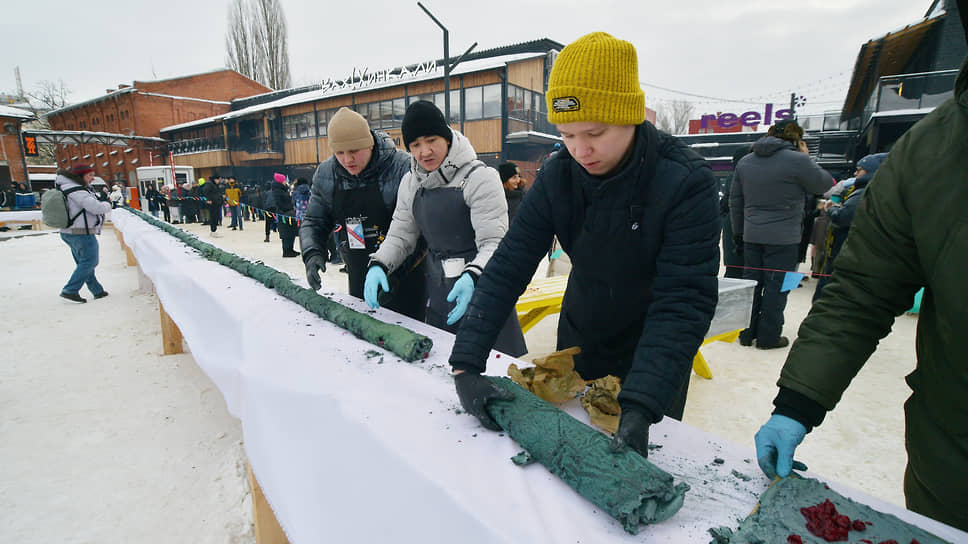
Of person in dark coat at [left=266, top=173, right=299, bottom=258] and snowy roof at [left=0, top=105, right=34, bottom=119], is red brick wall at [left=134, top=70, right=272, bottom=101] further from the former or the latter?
person in dark coat at [left=266, top=173, right=299, bottom=258]

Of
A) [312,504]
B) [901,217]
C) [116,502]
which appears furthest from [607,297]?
[116,502]

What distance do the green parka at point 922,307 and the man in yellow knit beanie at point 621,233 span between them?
0.24 m

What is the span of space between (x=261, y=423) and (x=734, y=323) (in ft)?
9.80

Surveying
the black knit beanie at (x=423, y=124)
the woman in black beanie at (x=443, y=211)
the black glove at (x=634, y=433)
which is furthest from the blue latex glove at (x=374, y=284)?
the black glove at (x=634, y=433)

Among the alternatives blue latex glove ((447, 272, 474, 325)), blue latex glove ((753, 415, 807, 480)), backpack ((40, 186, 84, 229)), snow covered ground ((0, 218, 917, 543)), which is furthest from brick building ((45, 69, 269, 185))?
blue latex glove ((753, 415, 807, 480))

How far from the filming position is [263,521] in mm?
1595

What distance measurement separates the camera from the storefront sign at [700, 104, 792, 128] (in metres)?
24.8

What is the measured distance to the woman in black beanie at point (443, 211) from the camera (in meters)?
2.03

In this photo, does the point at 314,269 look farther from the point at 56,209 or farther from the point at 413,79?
the point at 413,79

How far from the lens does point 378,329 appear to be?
173 centimetres

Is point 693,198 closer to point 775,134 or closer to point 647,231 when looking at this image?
point 647,231

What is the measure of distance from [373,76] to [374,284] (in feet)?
70.8

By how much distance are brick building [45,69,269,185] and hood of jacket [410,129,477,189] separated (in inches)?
1415

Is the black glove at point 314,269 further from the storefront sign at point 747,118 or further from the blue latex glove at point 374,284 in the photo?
the storefront sign at point 747,118
